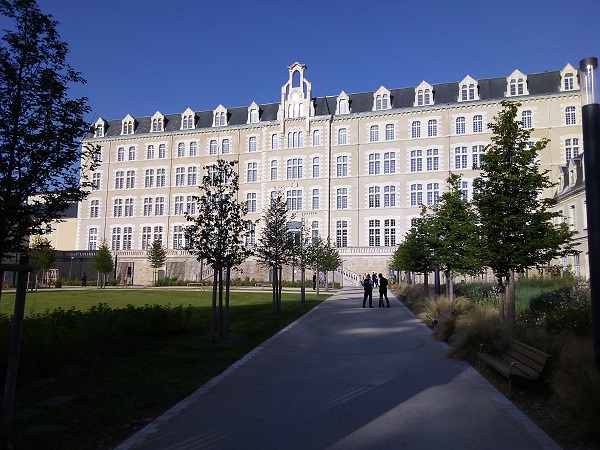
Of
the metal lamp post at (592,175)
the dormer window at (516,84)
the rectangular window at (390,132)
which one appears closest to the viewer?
the metal lamp post at (592,175)

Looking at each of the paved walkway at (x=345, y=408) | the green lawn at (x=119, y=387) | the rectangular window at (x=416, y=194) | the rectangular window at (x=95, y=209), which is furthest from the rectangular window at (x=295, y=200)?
the paved walkway at (x=345, y=408)

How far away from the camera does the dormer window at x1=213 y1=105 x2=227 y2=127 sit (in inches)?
2422

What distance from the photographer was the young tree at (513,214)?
11.8m

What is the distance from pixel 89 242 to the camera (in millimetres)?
64188

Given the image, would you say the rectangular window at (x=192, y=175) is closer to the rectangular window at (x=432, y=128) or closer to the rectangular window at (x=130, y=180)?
the rectangular window at (x=130, y=180)

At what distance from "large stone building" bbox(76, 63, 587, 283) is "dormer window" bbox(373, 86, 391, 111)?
122 millimetres

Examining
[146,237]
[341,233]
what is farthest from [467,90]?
[146,237]

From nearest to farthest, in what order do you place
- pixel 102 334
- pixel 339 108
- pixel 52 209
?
pixel 52 209 < pixel 102 334 < pixel 339 108

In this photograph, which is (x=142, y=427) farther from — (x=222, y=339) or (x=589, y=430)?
(x=222, y=339)

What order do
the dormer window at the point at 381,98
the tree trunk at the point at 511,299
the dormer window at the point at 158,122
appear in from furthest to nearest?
the dormer window at the point at 158,122 < the dormer window at the point at 381,98 < the tree trunk at the point at 511,299

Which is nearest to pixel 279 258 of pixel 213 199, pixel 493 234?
pixel 213 199

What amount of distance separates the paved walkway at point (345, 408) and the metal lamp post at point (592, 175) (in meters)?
1.69

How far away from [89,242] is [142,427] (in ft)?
210

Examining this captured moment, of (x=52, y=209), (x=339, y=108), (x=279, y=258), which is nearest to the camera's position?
(x=52, y=209)
